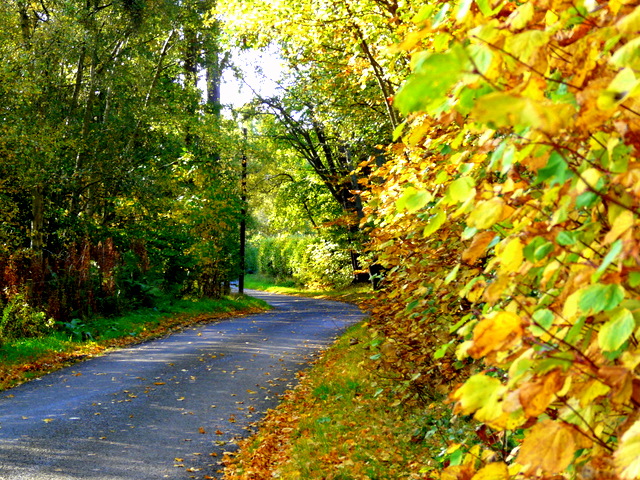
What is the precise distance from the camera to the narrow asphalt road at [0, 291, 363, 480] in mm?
5738

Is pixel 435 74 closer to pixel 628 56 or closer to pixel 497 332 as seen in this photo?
pixel 628 56

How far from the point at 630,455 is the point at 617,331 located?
0.78 ft

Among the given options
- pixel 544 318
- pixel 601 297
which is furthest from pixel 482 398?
pixel 601 297

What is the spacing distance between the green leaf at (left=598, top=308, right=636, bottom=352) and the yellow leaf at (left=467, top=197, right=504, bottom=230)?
412mm

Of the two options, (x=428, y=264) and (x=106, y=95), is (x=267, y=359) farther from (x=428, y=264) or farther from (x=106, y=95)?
(x=106, y=95)

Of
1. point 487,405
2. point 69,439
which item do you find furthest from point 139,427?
point 487,405

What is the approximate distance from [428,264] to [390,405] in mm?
2417

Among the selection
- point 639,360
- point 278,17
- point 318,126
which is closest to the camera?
point 639,360

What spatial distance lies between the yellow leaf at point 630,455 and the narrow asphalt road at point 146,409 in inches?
205

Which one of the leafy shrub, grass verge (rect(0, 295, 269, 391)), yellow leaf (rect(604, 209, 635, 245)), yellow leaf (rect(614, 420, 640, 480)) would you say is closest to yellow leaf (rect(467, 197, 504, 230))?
yellow leaf (rect(604, 209, 635, 245))

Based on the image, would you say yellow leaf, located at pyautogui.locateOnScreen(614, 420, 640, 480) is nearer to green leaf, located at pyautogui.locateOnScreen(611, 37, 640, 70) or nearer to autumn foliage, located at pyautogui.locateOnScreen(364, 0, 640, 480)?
autumn foliage, located at pyautogui.locateOnScreen(364, 0, 640, 480)

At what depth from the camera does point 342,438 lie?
6.03 m

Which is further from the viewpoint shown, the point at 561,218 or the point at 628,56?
the point at 561,218

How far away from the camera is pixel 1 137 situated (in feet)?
35.9
